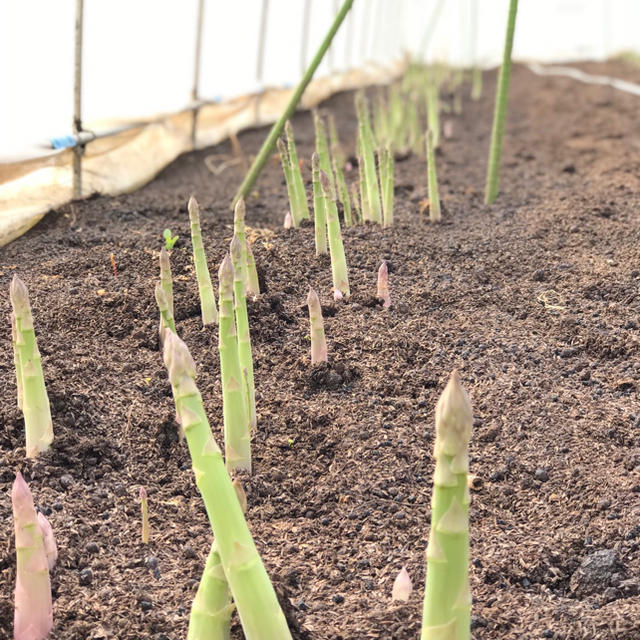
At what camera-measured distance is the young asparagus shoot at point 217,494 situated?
925 millimetres

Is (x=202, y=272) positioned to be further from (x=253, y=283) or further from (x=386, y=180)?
(x=386, y=180)

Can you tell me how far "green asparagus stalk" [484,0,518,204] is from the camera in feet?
8.63

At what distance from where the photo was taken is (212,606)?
0.99 metres

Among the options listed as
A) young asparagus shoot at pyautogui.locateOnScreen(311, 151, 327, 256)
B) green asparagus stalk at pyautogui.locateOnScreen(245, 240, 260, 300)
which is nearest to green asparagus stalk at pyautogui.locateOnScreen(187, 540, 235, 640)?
green asparagus stalk at pyautogui.locateOnScreen(245, 240, 260, 300)

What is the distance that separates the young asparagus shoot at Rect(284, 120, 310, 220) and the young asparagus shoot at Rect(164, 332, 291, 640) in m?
1.61

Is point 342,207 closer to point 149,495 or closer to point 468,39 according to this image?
point 149,495

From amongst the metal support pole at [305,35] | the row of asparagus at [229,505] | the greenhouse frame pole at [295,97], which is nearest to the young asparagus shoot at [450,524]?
the row of asparagus at [229,505]

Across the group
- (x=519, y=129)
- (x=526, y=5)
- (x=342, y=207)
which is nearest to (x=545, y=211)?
(x=342, y=207)

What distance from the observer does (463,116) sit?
20.6 ft

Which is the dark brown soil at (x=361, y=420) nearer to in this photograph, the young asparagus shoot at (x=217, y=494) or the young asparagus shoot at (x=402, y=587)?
the young asparagus shoot at (x=402, y=587)

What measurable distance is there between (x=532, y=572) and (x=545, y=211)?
1.98 meters

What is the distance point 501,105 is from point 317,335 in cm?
146

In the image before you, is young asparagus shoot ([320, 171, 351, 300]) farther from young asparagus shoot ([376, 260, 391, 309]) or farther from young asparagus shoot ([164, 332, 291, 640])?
young asparagus shoot ([164, 332, 291, 640])

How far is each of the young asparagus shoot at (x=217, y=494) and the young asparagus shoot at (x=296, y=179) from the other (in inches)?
63.3
